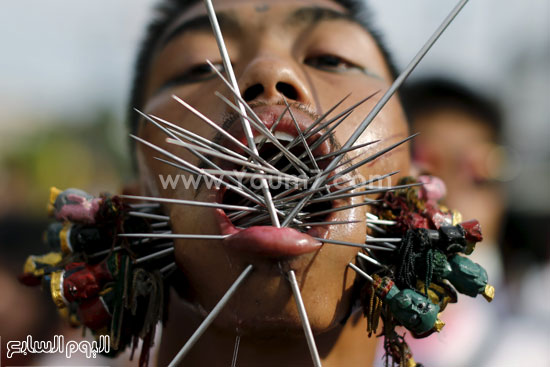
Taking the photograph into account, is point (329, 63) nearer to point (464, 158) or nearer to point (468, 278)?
point (468, 278)

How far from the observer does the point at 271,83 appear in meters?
1.27

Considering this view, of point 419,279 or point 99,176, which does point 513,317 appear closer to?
point 419,279

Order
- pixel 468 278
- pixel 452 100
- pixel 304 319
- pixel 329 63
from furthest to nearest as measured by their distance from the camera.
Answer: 1. pixel 452 100
2. pixel 329 63
3. pixel 468 278
4. pixel 304 319

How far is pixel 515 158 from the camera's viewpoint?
4547 millimetres

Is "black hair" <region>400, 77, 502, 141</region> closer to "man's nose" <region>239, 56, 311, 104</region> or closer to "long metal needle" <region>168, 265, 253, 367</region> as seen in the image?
"man's nose" <region>239, 56, 311, 104</region>

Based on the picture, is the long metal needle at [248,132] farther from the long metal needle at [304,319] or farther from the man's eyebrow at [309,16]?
the man's eyebrow at [309,16]

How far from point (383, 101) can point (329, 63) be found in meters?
0.39

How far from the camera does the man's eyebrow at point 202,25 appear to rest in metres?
1.48

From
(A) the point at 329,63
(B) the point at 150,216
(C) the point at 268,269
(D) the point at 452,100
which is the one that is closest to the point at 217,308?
(C) the point at 268,269

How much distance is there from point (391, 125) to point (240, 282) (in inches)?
24.9

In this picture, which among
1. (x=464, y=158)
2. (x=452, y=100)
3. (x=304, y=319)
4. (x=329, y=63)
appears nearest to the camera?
(x=304, y=319)

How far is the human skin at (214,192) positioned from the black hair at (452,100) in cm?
221

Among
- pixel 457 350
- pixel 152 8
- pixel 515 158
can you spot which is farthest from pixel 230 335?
pixel 515 158

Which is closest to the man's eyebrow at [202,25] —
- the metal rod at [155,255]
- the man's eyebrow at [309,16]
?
the man's eyebrow at [309,16]
